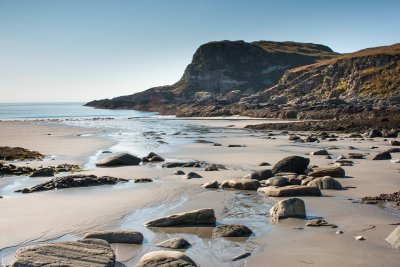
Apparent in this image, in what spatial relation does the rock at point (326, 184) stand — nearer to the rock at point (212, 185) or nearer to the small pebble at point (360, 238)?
the rock at point (212, 185)

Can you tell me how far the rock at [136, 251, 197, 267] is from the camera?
557 centimetres

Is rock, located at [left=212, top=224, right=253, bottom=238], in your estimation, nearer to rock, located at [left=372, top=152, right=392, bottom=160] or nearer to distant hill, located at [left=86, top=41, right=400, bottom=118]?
rock, located at [left=372, top=152, right=392, bottom=160]

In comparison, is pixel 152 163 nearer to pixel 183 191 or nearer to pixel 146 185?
pixel 146 185

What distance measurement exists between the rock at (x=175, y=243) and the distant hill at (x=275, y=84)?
157 ft

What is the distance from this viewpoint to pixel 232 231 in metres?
7.42

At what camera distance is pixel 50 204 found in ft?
32.9

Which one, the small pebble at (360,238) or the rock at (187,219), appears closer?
the small pebble at (360,238)

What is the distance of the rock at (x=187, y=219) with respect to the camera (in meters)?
8.10

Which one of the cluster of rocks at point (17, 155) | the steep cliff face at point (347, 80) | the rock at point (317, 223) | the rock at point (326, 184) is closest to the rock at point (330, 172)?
the rock at point (326, 184)

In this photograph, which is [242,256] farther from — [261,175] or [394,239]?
[261,175]

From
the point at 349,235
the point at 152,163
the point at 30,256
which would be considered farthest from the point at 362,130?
the point at 30,256

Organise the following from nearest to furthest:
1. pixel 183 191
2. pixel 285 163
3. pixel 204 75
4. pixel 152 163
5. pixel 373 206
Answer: pixel 373 206 < pixel 183 191 < pixel 285 163 < pixel 152 163 < pixel 204 75

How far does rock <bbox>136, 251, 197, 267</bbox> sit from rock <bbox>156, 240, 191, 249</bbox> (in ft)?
3.11

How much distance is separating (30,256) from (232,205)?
541 centimetres
